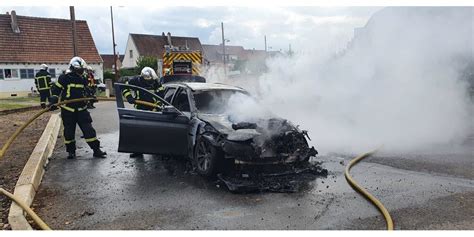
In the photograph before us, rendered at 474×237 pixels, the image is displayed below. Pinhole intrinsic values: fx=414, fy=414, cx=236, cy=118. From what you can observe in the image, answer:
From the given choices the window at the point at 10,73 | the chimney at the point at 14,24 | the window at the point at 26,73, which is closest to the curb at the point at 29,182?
the window at the point at 10,73

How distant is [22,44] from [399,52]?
29415 millimetres

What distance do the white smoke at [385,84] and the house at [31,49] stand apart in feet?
85.2

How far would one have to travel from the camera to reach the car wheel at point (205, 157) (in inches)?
230

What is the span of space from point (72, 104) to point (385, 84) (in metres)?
7.33

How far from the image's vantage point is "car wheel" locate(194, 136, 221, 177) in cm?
584

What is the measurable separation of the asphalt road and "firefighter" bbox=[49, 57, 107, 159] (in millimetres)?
540

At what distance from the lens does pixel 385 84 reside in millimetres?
10398

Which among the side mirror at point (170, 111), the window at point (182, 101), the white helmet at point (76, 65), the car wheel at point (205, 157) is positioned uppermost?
the white helmet at point (76, 65)

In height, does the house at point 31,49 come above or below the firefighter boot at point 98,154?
above

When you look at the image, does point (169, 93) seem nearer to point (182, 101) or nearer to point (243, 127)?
point (182, 101)

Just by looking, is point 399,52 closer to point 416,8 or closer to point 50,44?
point 416,8

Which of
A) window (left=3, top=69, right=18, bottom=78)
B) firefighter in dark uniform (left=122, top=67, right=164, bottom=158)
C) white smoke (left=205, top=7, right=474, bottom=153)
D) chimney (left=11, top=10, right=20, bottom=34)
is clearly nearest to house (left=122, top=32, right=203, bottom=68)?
chimney (left=11, top=10, right=20, bottom=34)

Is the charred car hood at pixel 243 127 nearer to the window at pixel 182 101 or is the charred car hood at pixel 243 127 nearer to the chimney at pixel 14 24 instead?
the window at pixel 182 101

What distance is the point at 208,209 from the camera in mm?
4895
